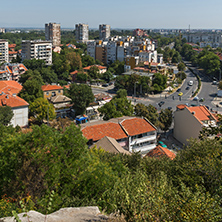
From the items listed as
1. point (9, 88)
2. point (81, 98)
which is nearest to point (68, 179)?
point (81, 98)

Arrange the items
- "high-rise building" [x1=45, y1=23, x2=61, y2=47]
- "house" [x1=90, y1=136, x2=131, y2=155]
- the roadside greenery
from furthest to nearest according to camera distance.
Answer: "high-rise building" [x1=45, y1=23, x2=61, y2=47], "house" [x1=90, y1=136, x2=131, y2=155], the roadside greenery

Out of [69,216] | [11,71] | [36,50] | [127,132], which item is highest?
[36,50]

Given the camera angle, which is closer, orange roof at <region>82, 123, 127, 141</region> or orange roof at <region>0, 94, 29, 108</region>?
orange roof at <region>82, 123, 127, 141</region>

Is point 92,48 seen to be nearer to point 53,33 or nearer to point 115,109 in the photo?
point 53,33

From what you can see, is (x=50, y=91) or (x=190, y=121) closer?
(x=190, y=121)

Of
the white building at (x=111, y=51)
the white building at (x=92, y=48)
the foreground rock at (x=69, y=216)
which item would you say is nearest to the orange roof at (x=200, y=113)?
the foreground rock at (x=69, y=216)

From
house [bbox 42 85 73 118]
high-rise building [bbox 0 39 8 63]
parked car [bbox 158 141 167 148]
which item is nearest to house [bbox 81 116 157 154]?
parked car [bbox 158 141 167 148]

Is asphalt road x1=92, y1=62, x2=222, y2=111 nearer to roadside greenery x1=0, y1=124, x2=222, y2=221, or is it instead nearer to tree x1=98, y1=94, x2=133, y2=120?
tree x1=98, y1=94, x2=133, y2=120

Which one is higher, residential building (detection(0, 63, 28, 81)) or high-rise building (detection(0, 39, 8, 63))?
high-rise building (detection(0, 39, 8, 63))
